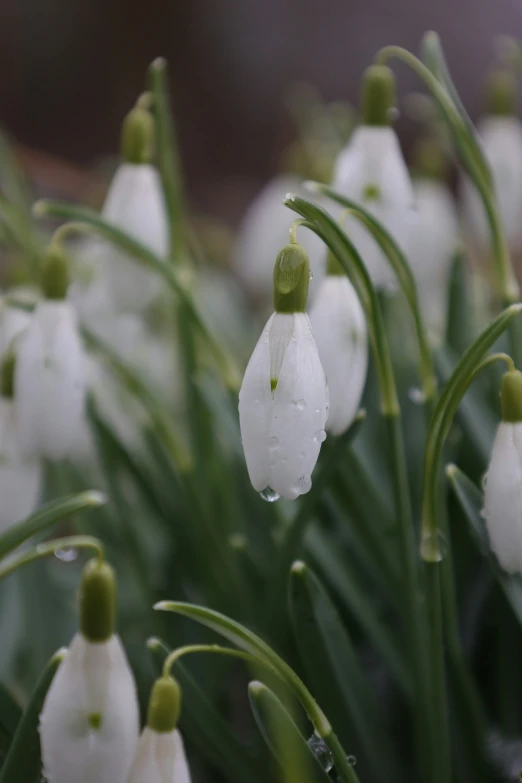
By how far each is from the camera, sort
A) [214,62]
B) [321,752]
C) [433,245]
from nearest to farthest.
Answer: [321,752] → [433,245] → [214,62]

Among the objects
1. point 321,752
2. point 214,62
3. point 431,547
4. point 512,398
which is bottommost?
point 321,752

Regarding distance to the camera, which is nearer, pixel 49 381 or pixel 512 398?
pixel 512 398

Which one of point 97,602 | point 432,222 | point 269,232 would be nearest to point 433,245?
point 432,222

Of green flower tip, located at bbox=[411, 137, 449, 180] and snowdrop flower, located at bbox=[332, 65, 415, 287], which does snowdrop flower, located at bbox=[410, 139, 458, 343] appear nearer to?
green flower tip, located at bbox=[411, 137, 449, 180]

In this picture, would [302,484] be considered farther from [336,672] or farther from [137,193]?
[137,193]

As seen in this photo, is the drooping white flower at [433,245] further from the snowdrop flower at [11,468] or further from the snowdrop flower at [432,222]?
the snowdrop flower at [11,468]

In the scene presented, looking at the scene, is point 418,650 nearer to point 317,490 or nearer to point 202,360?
point 317,490

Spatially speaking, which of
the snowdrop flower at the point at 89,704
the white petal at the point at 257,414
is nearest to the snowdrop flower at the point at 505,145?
the white petal at the point at 257,414

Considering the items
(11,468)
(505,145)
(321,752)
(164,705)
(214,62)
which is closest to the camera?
(164,705)
